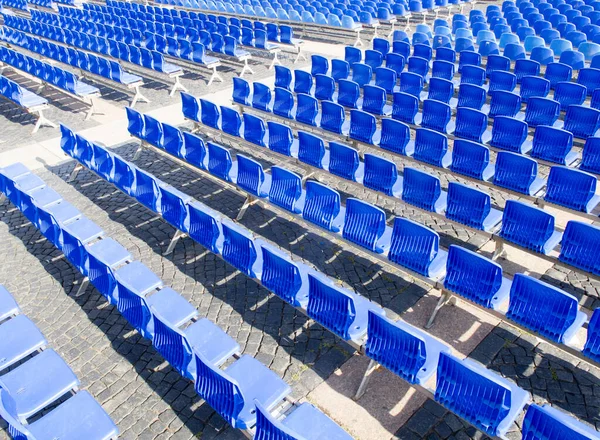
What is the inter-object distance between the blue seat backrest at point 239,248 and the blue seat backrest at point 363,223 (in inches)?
50.7

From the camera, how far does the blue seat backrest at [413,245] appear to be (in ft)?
17.6

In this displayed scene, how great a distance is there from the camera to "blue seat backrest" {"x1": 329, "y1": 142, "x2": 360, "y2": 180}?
293 inches

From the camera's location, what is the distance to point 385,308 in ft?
18.7

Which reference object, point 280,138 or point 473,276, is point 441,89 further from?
point 473,276

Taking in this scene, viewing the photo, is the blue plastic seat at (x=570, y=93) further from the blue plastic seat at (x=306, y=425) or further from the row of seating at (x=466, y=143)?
the blue plastic seat at (x=306, y=425)

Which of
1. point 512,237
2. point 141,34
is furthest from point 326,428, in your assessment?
point 141,34

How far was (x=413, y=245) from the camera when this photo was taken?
5539 mm

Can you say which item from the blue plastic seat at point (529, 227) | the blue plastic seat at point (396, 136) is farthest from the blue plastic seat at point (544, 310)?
the blue plastic seat at point (396, 136)

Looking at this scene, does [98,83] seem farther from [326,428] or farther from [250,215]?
[326,428]

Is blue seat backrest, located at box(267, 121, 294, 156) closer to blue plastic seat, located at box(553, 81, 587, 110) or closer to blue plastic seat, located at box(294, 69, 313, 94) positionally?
blue plastic seat, located at box(294, 69, 313, 94)

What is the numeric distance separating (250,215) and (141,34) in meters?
11.8

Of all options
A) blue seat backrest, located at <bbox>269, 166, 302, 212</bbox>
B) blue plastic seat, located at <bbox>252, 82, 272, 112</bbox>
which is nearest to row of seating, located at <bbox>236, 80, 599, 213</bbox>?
blue plastic seat, located at <bbox>252, 82, 272, 112</bbox>

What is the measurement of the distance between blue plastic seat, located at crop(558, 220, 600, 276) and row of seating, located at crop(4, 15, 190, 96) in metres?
10.5

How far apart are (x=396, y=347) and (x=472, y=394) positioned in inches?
29.6
